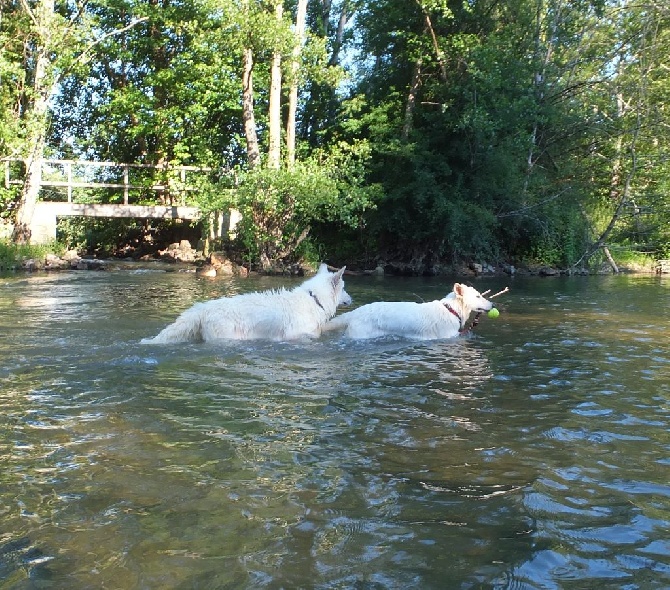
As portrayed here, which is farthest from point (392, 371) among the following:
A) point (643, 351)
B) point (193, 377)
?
point (643, 351)

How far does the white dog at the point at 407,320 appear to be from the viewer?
11.1 metres

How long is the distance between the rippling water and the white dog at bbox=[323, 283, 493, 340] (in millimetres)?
938

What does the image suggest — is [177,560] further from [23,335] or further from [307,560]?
[23,335]

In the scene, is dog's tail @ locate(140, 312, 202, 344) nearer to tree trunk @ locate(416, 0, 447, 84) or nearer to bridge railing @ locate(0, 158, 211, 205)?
bridge railing @ locate(0, 158, 211, 205)

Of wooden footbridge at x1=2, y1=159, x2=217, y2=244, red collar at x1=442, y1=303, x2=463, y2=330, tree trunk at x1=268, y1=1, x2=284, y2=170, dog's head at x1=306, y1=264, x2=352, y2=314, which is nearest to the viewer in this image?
dog's head at x1=306, y1=264, x2=352, y2=314

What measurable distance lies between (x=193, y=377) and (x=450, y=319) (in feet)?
16.9

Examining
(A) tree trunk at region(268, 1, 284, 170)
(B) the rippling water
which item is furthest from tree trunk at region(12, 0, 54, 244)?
(B) the rippling water

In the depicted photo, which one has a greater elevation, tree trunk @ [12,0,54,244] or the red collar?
tree trunk @ [12,0,54,244]

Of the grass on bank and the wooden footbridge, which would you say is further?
the wooden footbridge

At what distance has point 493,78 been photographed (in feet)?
88.0

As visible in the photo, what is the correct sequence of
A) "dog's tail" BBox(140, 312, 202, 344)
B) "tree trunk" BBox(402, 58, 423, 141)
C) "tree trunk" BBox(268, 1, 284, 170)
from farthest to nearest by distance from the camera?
"tree trunk" BBox(402, 58, 423, 141), "tree trunk" BBox(268, 1, 284, 170), "dog's tail" BBox(140, 312, 202, 344)

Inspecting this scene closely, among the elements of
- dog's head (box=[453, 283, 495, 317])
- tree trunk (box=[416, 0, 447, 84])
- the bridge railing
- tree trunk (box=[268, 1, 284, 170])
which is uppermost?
tree trunk (box=[416, 0, 447, 84])

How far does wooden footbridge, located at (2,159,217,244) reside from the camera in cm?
2958

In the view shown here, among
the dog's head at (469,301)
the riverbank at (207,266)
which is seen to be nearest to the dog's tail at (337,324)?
the dog's head at (469,301)
